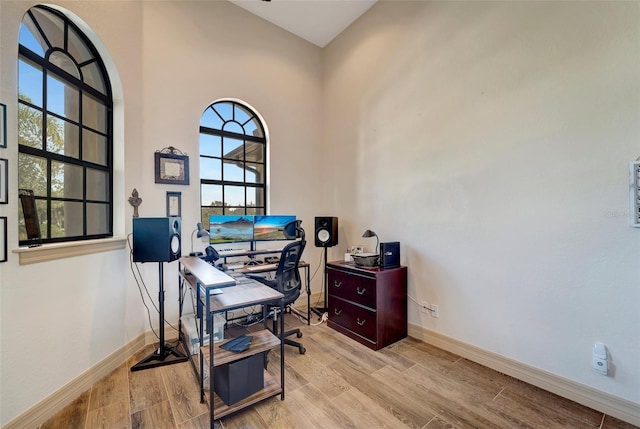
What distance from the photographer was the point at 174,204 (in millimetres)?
2855

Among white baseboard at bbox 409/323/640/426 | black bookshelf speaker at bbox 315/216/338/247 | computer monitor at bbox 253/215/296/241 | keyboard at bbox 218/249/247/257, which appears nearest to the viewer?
white baseboard at bbox 409/323/640/426

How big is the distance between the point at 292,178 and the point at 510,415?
328 centimetres

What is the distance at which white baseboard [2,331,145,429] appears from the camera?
5.22 feet

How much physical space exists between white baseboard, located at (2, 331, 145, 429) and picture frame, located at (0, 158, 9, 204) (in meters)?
1.28

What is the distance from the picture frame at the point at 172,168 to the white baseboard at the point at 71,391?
1.63 metres

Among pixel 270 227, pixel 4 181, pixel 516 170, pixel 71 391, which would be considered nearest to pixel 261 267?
pixel 270 227

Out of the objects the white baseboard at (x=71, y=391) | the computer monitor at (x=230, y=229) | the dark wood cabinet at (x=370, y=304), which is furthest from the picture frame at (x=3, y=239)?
the dark wood cabinet at (x=370, y=304)

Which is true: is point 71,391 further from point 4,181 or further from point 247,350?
point 4,181

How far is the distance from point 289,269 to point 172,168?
1.68 m

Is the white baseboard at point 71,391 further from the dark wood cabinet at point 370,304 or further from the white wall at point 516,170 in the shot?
the white wall at point 516,170

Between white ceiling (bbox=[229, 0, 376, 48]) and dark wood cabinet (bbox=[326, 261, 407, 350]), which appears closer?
dark wood cabinet (bbox=[326, 261, 407, 350])

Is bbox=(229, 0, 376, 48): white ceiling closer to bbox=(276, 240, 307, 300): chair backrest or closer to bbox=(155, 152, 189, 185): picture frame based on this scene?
bbox=(155, 152, 189, 185): picture frame

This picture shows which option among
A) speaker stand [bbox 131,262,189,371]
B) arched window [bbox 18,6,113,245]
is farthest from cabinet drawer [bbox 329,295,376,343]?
A: arched window [bbox 18,6,113,245]

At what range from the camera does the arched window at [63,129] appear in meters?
1.82
